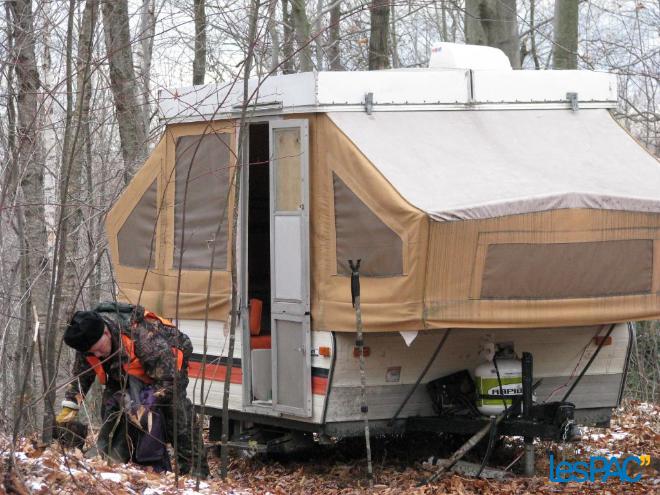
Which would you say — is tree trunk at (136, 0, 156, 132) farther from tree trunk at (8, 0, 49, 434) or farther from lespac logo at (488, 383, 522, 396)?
lespac logo at (488, 383, 522, 396)

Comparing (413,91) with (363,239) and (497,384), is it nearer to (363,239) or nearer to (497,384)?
(363,239)

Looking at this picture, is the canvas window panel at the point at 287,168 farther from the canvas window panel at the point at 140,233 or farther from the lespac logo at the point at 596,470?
the lespac logo at the point at 596,470

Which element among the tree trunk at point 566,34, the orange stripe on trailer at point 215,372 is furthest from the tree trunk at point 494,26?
the orange stripe on trailer at point 215,372

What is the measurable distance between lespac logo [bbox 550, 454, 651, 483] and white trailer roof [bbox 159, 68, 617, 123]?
9.59 feet

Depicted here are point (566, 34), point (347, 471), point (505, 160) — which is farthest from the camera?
point (566, 34)

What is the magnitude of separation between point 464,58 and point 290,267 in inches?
96.0

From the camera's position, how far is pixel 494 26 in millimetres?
15734

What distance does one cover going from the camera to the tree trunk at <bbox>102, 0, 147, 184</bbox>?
14.0 meters

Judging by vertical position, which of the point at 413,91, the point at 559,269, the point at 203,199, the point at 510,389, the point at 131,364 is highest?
the point at 413,91

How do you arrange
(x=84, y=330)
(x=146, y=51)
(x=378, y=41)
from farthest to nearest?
(x=146, y=51), (x=378, y=41), (x=84, y=330)

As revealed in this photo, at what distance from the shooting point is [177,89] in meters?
10.1

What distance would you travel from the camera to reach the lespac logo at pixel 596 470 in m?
8.60

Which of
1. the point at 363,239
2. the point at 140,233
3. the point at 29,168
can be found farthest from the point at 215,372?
the point at 29,168

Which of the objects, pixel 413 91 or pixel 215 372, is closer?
pixel 413 91
